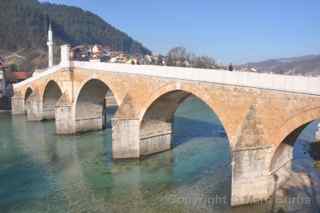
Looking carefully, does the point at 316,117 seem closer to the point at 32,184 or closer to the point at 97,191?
the point at 97,191

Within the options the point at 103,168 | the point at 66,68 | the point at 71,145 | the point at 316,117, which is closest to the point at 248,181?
the point at 316,117

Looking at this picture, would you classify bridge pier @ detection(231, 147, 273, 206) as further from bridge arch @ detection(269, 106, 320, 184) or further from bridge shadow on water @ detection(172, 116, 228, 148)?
bridge shadow on water @ detection(172, 116, 228, 148)

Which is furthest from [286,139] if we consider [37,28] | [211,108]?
[37,28]

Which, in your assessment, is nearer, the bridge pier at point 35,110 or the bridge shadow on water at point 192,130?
the bridge shadow on water at point 192,130

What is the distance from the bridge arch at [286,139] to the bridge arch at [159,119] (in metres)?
4.70

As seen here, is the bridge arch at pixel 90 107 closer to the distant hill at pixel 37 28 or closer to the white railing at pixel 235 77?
the white railing at pixel 235 77

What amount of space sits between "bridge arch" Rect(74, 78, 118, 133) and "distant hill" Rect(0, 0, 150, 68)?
42987 mm

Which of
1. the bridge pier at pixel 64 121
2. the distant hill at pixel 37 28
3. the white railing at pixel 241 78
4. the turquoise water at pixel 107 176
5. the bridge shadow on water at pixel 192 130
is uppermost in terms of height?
the distant hill at pixel 37 28

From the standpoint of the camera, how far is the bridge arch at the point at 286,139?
31.1 ft

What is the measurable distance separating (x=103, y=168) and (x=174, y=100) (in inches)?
186

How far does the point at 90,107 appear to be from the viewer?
23516mm

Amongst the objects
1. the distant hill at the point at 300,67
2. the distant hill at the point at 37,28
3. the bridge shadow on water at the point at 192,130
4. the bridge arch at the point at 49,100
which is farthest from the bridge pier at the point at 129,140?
the distant hill at the point at 37,28

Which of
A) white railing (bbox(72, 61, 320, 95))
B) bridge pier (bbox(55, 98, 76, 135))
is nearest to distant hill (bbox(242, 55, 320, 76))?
white railing (bbox(72, 61, 320, 95))

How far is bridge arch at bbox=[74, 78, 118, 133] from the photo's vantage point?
22.7m
